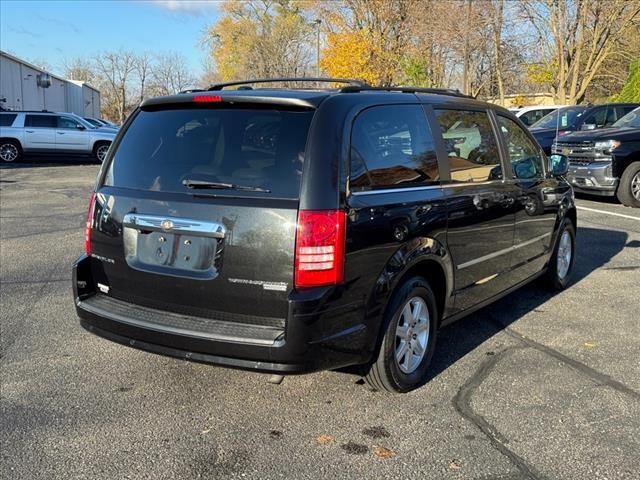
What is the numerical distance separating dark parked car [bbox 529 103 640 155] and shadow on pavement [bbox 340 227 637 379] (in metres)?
7.10

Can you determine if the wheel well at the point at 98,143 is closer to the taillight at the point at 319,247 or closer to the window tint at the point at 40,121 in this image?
the window tint at the point at 40,121

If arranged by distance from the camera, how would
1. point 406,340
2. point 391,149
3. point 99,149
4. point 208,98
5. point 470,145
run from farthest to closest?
point 99,149 → point 470,145 → point 406,340 → point 391,149 → point 208,98

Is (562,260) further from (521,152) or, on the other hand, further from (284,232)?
(284,232)

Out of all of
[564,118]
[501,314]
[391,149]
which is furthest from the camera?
[564,118]

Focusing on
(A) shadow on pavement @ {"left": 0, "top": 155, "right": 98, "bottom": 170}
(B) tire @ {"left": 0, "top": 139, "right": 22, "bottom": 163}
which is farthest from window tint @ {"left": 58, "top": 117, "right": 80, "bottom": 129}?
(B) tire @ {"left": 0, "top": 139, "right": 22, "bottom": 163}

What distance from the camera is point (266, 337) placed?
3.11 metres

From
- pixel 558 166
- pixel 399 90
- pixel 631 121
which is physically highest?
pixel 631 121

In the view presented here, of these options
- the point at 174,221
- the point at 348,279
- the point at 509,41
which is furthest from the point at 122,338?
the point at 509,41

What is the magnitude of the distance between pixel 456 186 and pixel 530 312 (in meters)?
1.87

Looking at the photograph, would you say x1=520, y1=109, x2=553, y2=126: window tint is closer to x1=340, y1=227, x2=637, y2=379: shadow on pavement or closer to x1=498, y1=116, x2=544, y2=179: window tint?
x1=340, y1=227, x2=637, y2=379: shadow on pavement

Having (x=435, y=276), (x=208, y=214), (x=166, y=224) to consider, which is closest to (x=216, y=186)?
(x=208, y=214)

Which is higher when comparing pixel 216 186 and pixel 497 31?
pixel 497 31

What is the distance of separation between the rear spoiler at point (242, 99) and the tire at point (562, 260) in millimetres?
3413

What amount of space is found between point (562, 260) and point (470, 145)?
2.29 m
